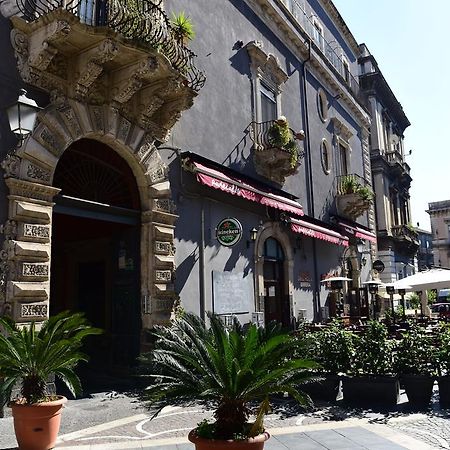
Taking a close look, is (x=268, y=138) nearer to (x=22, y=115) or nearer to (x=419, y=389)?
(x=22, y=115)

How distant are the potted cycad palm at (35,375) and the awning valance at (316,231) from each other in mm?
9885

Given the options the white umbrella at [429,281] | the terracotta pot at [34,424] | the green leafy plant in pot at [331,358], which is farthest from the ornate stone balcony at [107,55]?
the white umbrella at [429,281]

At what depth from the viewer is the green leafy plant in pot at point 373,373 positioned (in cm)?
768

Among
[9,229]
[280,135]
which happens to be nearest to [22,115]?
[9,229]

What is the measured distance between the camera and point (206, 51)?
497 inches

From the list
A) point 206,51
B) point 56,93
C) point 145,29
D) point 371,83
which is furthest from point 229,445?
point 371,83

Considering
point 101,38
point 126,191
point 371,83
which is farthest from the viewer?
point 371,83

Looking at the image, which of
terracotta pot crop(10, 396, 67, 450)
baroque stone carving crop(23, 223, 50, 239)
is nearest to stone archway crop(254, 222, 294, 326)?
baroque stone carving crop(23, 223, 50, 239)

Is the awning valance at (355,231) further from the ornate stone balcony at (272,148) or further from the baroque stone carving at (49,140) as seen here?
the baroque stone carving at (49,140)

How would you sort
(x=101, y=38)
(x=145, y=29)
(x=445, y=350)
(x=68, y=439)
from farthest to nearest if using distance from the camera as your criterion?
(x=145, y=29) → (x=101, y=38) → (x=445, y=350) → (x=68, y=439)

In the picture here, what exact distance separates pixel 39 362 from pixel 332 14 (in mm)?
22537

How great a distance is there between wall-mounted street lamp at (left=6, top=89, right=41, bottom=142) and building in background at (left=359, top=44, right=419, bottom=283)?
2606cm

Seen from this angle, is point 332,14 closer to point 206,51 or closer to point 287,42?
point 287,42

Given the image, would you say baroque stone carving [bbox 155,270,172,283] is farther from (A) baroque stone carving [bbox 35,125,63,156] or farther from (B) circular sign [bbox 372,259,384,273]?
(B) circular sign [bbox 372,259,384,273]
